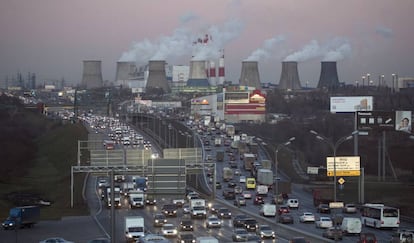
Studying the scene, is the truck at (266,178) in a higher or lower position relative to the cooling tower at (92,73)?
lower

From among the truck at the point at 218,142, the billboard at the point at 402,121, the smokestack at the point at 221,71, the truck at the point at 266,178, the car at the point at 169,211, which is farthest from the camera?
the smokestack at the point at 221,71

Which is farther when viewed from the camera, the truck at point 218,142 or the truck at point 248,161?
the truck at point 218,142

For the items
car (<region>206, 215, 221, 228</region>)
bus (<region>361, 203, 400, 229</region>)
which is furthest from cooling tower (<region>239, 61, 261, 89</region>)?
bus (<region>361, 203, 400, 229</region>)

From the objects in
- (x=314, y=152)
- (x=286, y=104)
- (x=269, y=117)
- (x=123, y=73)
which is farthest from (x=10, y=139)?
(x=123, y=73)

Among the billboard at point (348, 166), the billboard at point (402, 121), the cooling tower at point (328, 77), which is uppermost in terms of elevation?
the cooling tower at point (328, 77)

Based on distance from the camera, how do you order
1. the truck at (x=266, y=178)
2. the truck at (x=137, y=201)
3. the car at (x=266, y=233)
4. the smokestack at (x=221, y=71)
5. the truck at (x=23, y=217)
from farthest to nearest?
the smokestack at (x=221, y=71), the truck at (x=266, y=178), the truck at (x=137, y=201), the truck at (x=23, y=217), the car at (x=266, y=233)

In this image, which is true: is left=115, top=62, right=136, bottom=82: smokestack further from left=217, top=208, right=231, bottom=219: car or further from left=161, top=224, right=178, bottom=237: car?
left=161, top=224, right=178, bottom=237: car

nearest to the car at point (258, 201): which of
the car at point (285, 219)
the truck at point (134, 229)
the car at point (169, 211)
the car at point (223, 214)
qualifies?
the car at point (223, 214)

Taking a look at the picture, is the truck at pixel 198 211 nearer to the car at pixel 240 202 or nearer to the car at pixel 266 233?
the car at pixel 240 202

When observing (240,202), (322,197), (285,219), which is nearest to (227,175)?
(240,202)
